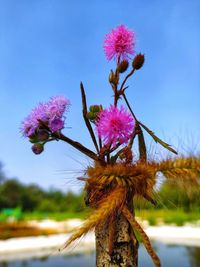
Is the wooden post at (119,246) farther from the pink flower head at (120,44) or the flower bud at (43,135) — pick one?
the pink flower head at (120,44)

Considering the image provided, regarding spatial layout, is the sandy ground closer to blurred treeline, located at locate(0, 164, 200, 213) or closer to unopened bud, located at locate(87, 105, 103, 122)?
unopened bud, located at locate(87, 105, 103, 122)

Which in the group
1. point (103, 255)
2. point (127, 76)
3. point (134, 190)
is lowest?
point (103, 255)

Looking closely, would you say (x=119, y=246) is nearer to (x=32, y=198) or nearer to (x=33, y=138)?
(x=33, y=138)

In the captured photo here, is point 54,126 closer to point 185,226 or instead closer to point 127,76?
point 127,76

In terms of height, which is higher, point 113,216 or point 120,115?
point 120,115

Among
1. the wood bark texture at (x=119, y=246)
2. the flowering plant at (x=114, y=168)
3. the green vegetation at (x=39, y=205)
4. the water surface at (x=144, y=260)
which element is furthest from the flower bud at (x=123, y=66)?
the green vegetation at (x=39, y=205)

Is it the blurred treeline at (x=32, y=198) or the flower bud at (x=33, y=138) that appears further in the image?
the blurred treeline at (x=32, y=198)

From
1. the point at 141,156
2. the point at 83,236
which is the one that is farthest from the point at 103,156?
the point at 83,236

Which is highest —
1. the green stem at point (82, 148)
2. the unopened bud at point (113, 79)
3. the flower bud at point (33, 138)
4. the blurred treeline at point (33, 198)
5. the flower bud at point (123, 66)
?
the blurred treeline at point (33, 198)
